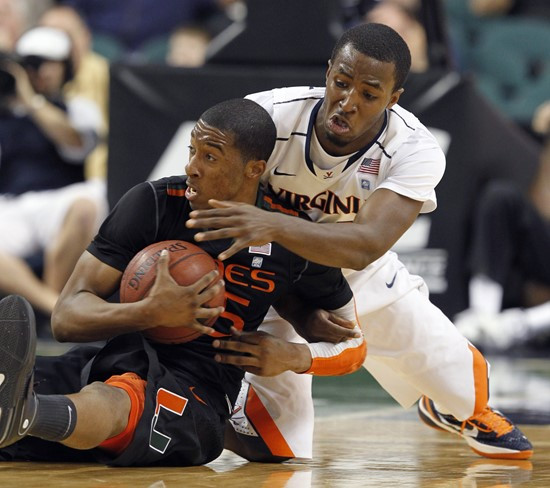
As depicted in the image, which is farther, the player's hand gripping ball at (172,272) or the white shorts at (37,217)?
the white shorts at (37,217)

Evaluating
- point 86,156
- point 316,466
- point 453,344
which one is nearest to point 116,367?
point 316,466

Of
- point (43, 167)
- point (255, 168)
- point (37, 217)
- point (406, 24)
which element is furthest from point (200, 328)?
point (406, 24)

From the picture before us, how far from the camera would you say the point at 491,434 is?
4.28 m

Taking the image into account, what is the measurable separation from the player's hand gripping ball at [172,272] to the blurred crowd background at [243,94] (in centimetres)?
384

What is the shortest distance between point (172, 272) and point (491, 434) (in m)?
1.47

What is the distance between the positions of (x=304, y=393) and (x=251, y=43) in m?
3.94

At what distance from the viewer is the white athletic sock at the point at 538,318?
8.41 meters

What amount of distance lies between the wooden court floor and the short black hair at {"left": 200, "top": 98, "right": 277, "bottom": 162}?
978mm

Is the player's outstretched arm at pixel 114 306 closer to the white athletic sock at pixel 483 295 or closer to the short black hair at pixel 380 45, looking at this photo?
the short black hair at pixel 380 45

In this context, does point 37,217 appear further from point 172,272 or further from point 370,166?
point 172,272

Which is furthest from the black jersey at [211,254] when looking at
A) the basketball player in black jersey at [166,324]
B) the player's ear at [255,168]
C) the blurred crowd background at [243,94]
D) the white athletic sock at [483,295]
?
the white athletic sock at [483,295]

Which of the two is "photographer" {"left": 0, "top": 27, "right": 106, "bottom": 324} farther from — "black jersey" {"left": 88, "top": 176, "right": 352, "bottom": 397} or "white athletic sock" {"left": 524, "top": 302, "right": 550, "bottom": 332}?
"black jersey" {"left": 88, "top": 176, "right": 352, "bottom": 397}

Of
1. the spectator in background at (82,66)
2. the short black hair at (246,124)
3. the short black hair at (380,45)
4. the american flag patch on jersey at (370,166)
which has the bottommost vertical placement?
the american flag patch on jersey at (370,166)

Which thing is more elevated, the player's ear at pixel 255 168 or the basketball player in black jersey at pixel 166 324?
the player's ear at pixel 255 168
